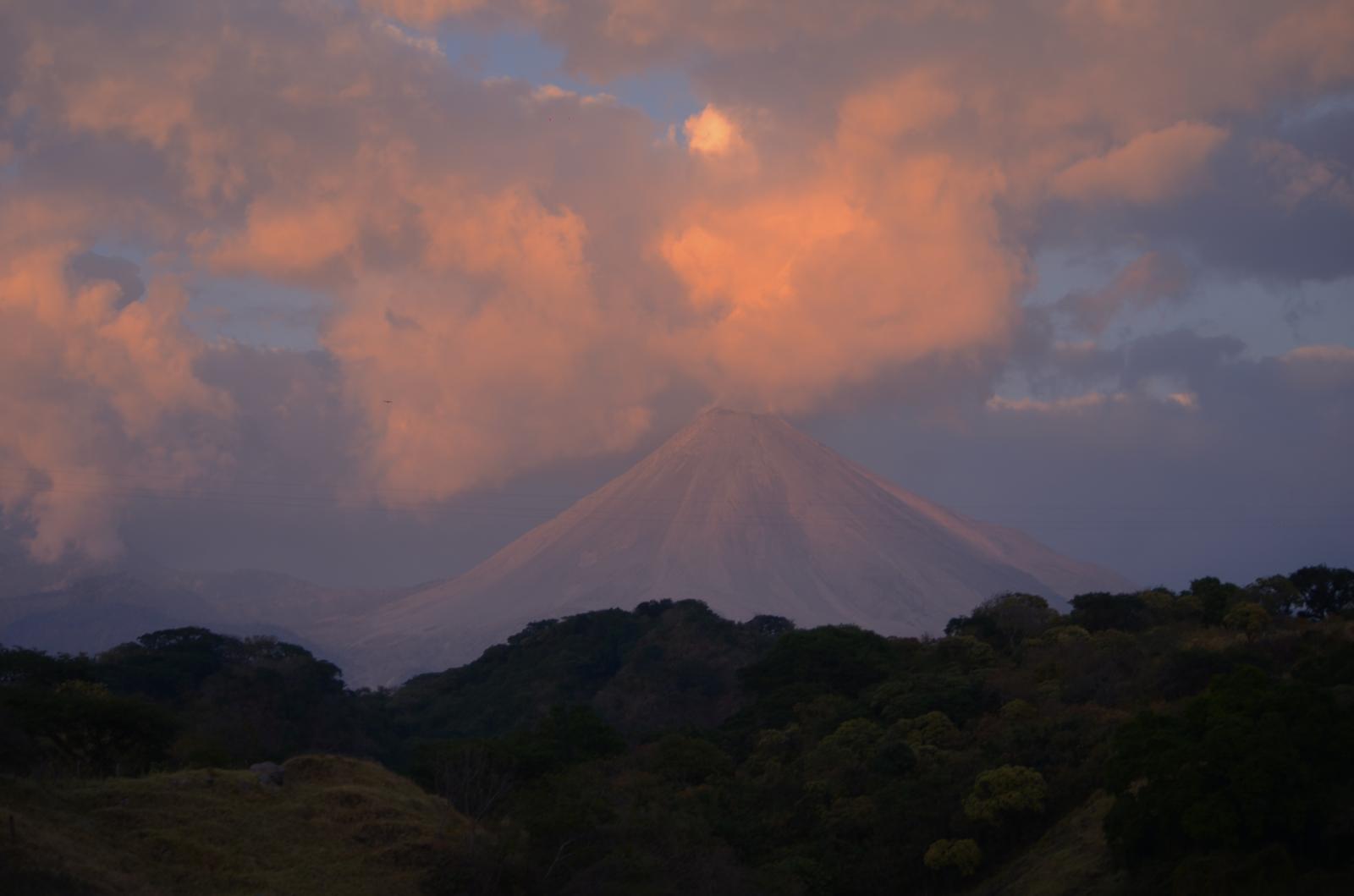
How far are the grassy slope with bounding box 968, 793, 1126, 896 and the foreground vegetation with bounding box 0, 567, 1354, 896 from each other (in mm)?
76

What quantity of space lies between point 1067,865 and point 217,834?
16.5 metres

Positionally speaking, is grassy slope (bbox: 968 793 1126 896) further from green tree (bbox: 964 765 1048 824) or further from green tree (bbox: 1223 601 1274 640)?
green tree (bbox: 1223 601 1274 640)

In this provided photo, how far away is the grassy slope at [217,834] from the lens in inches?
738

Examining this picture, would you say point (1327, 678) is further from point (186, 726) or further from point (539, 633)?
point (539, 633)

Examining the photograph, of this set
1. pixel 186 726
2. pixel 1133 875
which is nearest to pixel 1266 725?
pixel 1133 875

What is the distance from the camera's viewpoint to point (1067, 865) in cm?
2356

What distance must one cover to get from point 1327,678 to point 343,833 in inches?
830

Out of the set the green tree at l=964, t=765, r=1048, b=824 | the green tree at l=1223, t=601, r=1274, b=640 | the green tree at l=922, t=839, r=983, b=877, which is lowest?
the green tree at l=922, t=839, r=983, b=877

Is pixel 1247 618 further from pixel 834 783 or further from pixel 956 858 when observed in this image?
pixel 956 858

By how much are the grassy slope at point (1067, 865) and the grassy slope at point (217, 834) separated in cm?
1181

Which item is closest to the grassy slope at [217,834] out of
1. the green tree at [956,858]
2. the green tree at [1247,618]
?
the green tree at [956,858]

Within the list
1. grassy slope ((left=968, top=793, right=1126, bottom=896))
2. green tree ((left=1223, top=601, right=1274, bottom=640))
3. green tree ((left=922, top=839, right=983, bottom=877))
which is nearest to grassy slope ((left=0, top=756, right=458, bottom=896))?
green tree ((left=922, top=839, right=983, bottom=877))

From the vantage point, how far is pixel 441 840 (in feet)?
76.4

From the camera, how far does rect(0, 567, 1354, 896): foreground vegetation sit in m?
19.7
